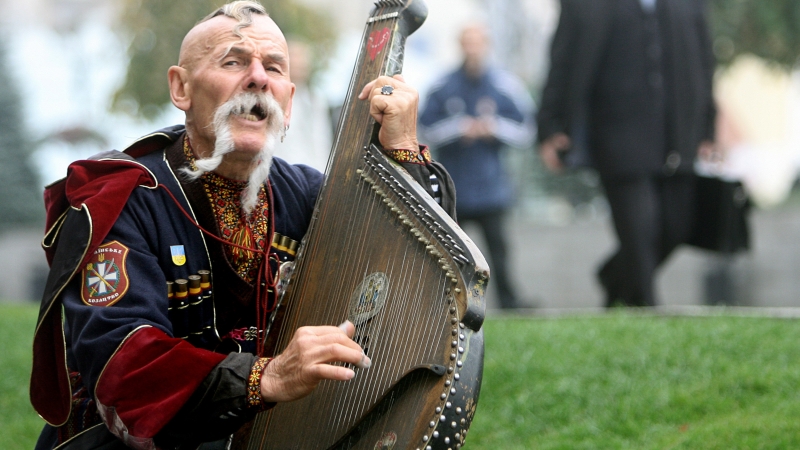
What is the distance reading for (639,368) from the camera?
4.82 metres

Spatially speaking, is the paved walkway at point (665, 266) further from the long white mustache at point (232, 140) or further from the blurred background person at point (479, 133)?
the long white mustache at point (232, 140)

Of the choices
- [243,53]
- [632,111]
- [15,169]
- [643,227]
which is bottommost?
[15,169]

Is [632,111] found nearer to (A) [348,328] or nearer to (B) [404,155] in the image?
(B) [404,155]

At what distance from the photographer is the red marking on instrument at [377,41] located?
9.35 feet

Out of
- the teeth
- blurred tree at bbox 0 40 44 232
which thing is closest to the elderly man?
the teeth

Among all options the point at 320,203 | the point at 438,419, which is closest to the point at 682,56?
the point at 320,203

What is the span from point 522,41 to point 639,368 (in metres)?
12.8

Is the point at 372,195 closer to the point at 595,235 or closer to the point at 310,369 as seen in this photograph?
the point at 310,369

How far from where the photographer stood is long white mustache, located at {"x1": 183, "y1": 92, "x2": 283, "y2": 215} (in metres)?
2.79

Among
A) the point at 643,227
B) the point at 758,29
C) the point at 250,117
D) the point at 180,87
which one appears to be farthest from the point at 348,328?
the point at 758,29

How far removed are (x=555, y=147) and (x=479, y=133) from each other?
3.10 ft

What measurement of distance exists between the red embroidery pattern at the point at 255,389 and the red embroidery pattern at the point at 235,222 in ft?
1.61

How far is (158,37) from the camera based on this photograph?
1430 cm

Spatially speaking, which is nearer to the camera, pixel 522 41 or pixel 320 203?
pixel 320 203
